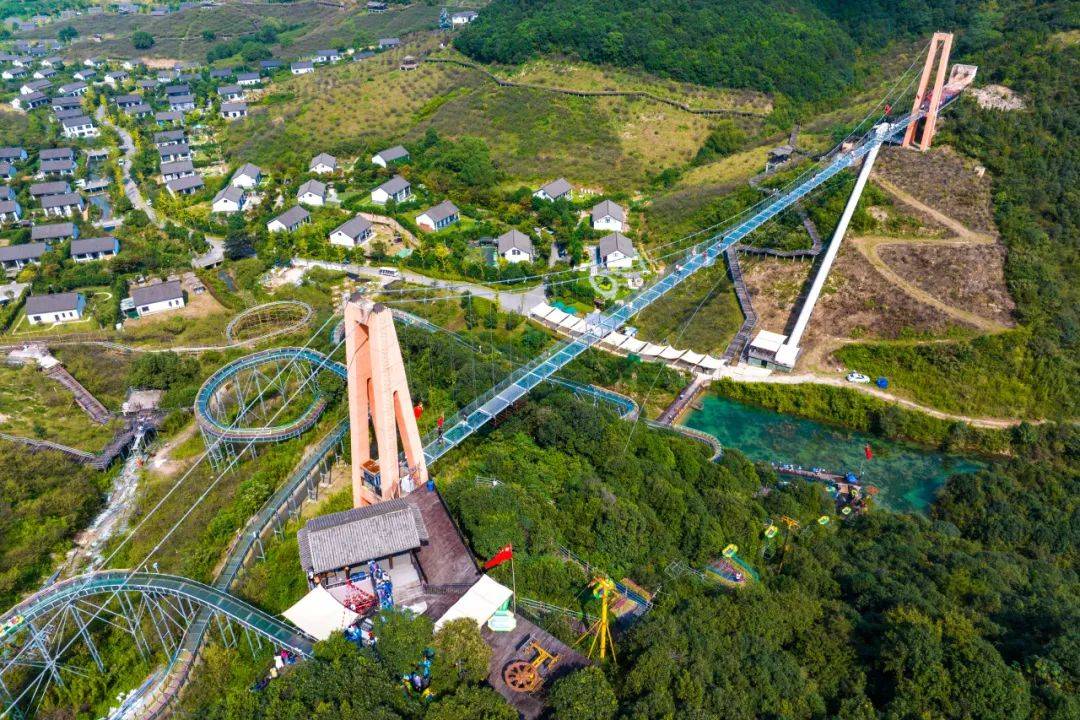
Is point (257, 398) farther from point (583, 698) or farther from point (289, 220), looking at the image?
point (289, 220)

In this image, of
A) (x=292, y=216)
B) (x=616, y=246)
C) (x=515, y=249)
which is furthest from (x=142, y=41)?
(x=616, y=246)

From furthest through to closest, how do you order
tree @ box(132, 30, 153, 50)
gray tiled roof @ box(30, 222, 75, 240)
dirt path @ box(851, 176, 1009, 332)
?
tree @ box(132, 30, 153, 50) < gray tiled roof @ box(30, 222, 75, 240) < dirt path @ box(851, 176, 1009, 332)

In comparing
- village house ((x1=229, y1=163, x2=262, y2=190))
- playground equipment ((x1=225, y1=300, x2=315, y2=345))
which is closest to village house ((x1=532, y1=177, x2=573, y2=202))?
playground equipment ((x1=225, y1=300, x2=315, y2=345))

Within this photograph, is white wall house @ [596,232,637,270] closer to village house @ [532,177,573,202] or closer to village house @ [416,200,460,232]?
village house @ [532,177,573,202]

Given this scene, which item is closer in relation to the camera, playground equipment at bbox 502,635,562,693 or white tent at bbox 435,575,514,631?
playground equipment at bbox 502,635,562,693

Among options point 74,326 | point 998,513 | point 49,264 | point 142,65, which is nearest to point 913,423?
point 998,513

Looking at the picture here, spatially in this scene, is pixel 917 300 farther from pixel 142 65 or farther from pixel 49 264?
pixel 142 65
